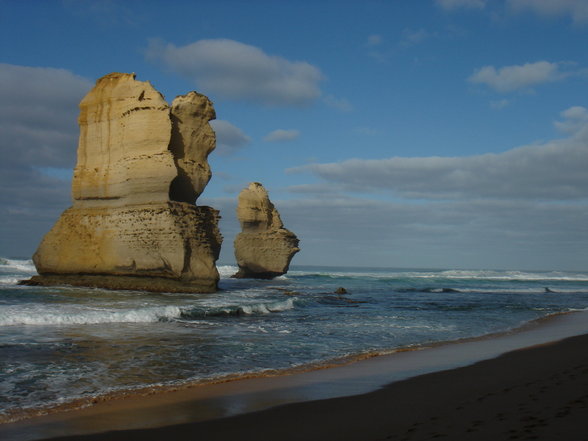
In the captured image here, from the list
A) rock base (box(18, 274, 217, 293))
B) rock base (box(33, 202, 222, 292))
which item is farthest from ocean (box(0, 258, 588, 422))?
rock base (box(33, 202, 222, 292))

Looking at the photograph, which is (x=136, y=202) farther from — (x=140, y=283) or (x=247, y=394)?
(x=247, y=394)

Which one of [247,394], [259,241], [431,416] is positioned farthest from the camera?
[259,241]

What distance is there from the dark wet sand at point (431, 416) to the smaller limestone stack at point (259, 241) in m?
42.8

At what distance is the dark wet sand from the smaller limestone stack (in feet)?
140

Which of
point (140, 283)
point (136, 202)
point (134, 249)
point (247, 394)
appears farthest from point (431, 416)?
point (136, 202)

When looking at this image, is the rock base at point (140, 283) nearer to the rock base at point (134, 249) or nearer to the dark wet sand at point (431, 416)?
the rock base at point (134, 249)

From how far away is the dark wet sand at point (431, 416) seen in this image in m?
4.45

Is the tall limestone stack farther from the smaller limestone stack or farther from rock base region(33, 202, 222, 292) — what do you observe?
the smaller limestone stack

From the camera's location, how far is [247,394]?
683 cm

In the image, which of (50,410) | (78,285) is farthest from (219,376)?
(78,285)

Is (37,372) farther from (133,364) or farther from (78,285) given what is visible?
(78,285)

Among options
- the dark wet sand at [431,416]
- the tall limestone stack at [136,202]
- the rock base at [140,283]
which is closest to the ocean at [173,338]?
the dark wet sand at [431,416]

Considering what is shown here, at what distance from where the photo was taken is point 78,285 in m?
27.2

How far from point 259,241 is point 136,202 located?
79.7 feet
